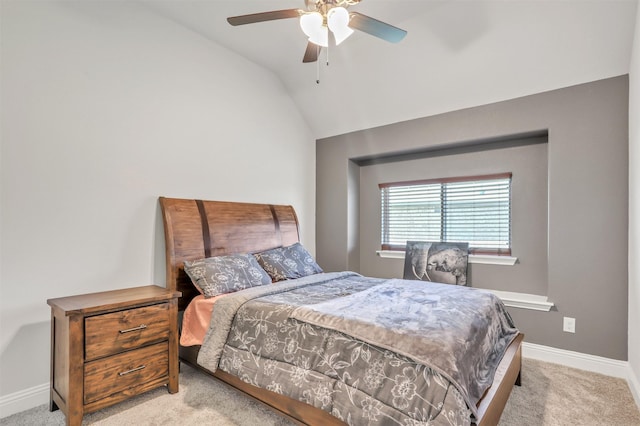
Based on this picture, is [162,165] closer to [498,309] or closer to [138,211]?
[138,211]

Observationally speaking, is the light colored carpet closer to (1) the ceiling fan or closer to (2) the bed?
(2) the bed

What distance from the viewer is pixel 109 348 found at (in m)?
2.06

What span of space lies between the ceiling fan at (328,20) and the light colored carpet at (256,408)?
245 centimetres

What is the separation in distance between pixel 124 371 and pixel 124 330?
0.88 feet

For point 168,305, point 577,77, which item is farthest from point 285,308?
point 577,77

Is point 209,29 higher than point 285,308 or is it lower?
higher

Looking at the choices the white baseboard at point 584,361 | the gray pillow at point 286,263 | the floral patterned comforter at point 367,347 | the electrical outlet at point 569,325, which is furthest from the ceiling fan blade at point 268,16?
the white baseboard at point 584,361

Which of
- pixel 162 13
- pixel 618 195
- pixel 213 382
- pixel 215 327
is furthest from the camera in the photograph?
pixel 162 13

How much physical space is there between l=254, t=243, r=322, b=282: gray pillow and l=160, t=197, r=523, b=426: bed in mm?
255

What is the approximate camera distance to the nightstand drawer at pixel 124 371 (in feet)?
6.54

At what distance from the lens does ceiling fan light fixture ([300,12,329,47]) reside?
1990 millimetres

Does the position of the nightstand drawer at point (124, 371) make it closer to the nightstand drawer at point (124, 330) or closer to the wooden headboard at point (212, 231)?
the nightstand drawer at point (124, 330)

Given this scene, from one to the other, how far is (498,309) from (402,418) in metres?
1.40

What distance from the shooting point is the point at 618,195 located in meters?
2.71
